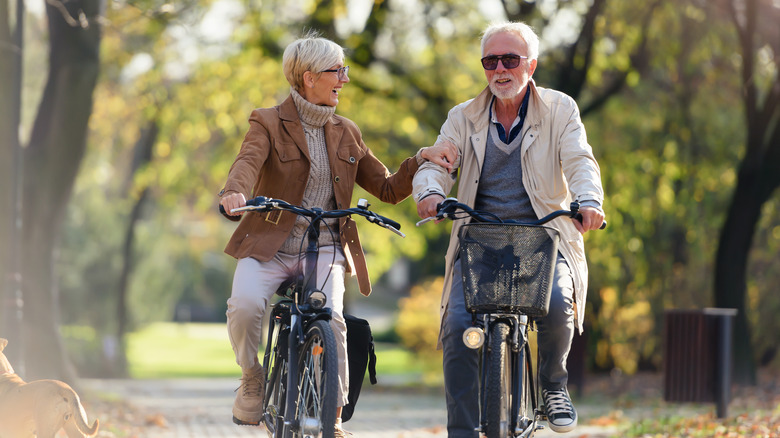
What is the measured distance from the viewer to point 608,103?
18.6 meters

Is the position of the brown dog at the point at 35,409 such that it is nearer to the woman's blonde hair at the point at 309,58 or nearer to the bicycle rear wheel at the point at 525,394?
the woman's blonde hair at the point at 309,58

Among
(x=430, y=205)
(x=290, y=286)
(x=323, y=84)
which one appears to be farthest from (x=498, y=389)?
(x=323, y=84)

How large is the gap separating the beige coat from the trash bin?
6.63 metres

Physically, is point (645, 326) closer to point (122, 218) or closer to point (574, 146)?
point (122, 218)

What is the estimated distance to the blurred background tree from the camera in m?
16.0

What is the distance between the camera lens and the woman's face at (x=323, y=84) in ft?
18.2

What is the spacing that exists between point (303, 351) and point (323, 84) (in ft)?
4.60

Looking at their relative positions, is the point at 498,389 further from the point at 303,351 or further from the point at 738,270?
the point at 738,270

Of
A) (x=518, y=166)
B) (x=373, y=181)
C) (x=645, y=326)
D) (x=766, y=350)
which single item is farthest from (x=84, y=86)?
(x=766, y=350)

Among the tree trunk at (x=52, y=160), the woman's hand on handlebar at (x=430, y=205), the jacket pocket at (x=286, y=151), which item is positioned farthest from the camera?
the tree trunk at (x=52, y=160)

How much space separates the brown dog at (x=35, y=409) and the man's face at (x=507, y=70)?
2602 millimetres

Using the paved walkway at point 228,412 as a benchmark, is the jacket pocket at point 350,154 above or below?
above

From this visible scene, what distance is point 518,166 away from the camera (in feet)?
17.4

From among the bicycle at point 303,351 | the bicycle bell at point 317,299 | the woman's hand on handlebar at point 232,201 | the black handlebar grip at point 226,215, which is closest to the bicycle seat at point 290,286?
the bicycle at point 303,351
